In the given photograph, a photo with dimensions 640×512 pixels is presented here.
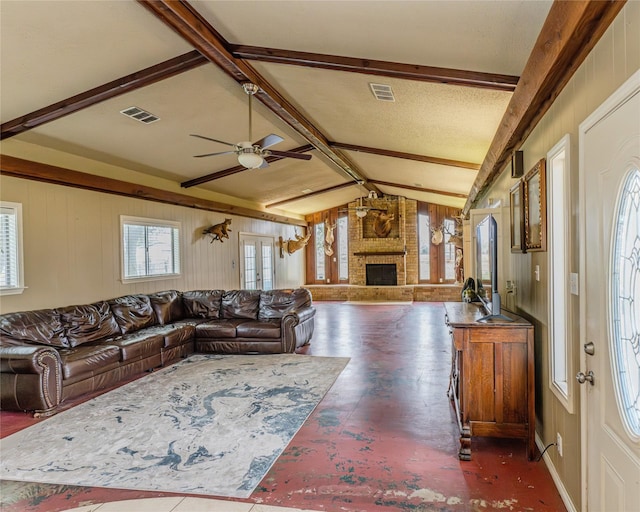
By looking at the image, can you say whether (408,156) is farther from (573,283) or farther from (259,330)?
(573,283)

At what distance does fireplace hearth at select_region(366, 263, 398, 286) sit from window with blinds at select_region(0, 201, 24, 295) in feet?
31.0

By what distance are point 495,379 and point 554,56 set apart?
201 cm

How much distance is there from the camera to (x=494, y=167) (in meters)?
4.18

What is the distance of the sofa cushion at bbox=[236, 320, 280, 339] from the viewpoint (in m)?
5.70

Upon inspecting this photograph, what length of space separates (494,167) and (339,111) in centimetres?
193

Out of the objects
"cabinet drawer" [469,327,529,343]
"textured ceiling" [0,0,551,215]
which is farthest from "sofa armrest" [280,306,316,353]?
"cabinet drawer" [469,327,529,343]

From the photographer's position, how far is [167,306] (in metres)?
6.13

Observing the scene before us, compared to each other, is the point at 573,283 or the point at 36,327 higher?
the point at 573,283

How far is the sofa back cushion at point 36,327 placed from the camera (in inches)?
159

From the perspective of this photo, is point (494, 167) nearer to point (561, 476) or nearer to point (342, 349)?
point (561, 476)

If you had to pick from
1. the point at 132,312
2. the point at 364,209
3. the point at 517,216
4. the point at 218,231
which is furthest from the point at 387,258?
the point at 517,216

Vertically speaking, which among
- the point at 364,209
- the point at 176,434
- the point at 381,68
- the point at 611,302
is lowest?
the point at 176,434

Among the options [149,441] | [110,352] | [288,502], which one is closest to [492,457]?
[288,502]

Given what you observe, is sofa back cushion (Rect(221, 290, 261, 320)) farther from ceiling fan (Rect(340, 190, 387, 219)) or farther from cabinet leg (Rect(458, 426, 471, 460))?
ceiling fan (Rect(340, 190, 387, 219))
